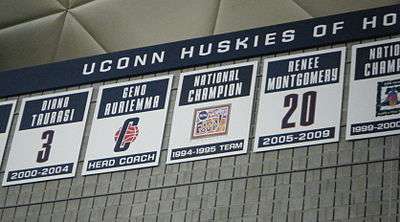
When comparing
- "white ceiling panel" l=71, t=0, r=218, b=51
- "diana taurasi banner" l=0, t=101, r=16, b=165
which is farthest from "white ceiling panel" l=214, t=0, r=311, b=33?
"diana taurasi banner" l=0, t=101, r=16, b=165

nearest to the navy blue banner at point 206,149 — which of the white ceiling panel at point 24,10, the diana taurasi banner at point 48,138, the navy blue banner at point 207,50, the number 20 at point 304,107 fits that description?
the number 20 at point 304,107

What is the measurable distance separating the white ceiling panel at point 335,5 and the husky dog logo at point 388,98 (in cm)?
118

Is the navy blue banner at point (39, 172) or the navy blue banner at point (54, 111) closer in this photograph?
the navy blue banner at point (39, 172)

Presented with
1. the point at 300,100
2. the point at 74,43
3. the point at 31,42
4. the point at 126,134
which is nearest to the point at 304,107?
the point at 300,100

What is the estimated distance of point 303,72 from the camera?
11836 mm

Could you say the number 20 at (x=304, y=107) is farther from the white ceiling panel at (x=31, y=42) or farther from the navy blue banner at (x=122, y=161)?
the white ceiling panel at (x=31, y=42)

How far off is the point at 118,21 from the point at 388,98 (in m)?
3.68

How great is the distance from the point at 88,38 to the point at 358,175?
414cm

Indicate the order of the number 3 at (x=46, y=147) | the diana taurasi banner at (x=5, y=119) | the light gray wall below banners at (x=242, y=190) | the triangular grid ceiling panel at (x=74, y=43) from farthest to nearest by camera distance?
the triangular grid ceiling panel at (x=74, y=43) < the diana taurasi banner at (x=5, y=119) < the number 3 at (x=46, y=147) < the light gray wall below banners at (x=242, y=190)

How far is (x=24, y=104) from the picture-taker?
43.6ft

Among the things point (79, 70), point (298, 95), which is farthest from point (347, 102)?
point (79, 70)

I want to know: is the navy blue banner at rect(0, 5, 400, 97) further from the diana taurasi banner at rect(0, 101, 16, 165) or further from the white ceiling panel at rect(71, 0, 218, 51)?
the white ceiling panel at rect(71, 0, 218, 51)

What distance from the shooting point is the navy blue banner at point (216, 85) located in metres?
12.1

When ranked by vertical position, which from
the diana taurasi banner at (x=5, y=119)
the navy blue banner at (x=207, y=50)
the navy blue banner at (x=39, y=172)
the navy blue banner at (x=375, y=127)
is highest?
the navy blue banner at (x=207, y=50)
